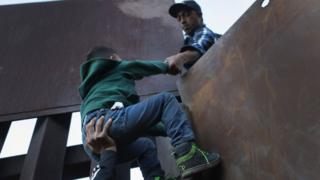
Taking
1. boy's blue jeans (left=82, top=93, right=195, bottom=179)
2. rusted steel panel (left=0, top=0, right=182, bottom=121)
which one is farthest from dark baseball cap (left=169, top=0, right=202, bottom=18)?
boy's blue jeans (left=82, top=93, right=195, bottom=179)

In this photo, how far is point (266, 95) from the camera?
1.44m

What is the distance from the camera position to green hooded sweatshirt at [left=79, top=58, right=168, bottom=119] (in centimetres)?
192

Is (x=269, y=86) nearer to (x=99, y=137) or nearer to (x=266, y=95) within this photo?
(x=266, y=95)

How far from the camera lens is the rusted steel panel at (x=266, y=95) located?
1.26 meters

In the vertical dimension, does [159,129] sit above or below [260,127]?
above

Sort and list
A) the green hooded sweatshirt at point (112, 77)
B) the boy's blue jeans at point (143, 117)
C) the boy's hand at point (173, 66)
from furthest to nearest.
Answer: the boy's hand at point (173, 66) < the green hooded sweatshirt at point (112, 77) < the boy's blue jeans at point (143, 117)

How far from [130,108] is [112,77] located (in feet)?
1.03

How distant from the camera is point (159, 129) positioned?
1.96 meters

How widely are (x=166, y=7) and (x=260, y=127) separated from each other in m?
1.79

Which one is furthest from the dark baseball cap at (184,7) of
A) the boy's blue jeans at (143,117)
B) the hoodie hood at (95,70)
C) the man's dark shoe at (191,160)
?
→ the man's dark shoe at (191,160)

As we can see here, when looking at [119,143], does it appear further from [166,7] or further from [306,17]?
[166,7]

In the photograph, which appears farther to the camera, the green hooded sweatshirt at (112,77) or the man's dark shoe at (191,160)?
the green hooded sweatshirt at (112,77)

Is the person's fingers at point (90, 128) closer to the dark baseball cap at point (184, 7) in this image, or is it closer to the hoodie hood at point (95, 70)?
the hoodie hood at point (95, 70)

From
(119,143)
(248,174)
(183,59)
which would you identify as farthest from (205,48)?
(248,174)
